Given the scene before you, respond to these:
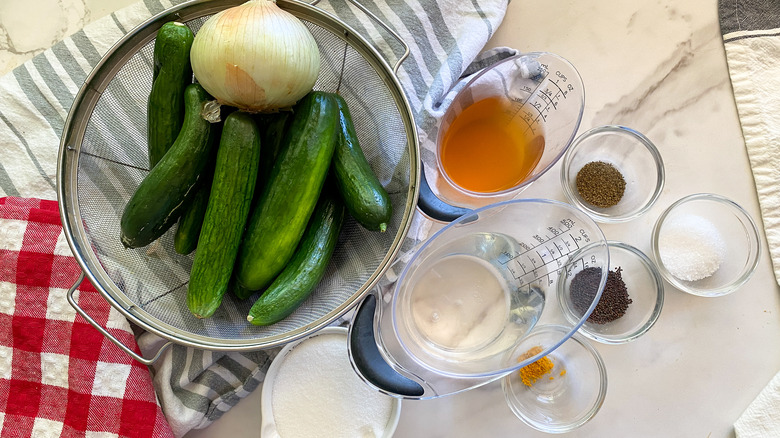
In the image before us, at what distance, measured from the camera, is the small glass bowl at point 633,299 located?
1.00 metres

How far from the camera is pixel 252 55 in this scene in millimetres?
757

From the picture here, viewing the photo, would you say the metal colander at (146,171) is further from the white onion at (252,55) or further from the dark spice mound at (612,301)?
the dark spice mound at (612,301)

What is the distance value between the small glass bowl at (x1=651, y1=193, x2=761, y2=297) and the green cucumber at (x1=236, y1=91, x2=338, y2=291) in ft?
2.07

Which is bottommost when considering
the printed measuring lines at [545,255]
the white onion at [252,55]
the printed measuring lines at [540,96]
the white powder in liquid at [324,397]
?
the white powder in liquid at [324,397]

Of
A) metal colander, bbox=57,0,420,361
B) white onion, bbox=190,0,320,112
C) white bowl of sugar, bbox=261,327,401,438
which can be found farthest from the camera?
white bowl of sugar, bbox=261,327,401,438

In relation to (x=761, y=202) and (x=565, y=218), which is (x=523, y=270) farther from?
(x=761, y=202)

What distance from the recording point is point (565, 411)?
40.4 inches

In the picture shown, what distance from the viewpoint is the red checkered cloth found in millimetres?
934

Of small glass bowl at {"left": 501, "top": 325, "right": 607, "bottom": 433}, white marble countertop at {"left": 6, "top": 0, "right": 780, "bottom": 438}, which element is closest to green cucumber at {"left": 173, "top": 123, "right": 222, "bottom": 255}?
white marble countertop at {"left": 6, "top": 0, "right": 780, "bottom": 438}

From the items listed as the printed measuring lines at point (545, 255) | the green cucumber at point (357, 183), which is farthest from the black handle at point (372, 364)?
the printed measuring lines at point (545, 255)

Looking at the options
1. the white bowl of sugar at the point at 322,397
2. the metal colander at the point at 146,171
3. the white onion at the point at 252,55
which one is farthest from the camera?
the white bowl of sugar at the point at 322,397

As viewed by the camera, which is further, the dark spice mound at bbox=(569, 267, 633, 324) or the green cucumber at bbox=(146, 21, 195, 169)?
the dark spice mound at bbox=(569, 267, 633, 324)

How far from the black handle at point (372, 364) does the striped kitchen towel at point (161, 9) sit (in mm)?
214

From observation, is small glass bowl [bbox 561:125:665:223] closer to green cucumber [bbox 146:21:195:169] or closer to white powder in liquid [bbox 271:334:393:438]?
white powder in liquid [bbox 271:334:393:438]
